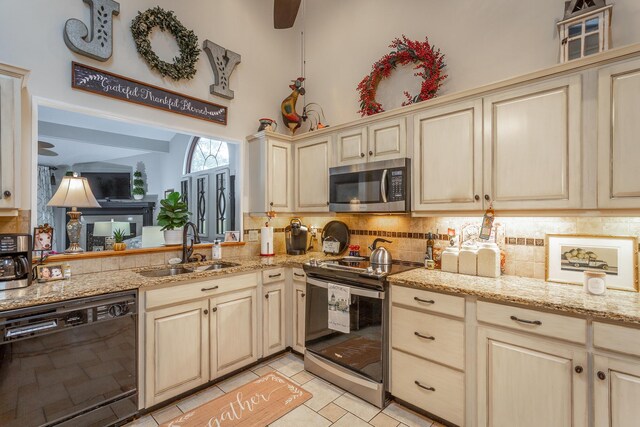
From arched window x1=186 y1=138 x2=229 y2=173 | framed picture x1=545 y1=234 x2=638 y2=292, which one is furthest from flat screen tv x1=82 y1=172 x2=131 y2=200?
framed picture x1=545 y1=234 x2=638 y2=292

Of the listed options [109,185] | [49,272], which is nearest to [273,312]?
[49,272]

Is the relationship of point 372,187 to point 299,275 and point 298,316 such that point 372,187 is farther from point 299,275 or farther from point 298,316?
point 298,316

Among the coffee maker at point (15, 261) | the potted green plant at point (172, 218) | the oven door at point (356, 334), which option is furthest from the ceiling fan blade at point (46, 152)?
the oven door at point (356, 334)

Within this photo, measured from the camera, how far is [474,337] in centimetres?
179

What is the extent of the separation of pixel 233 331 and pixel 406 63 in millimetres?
2897

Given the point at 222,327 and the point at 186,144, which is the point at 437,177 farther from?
the point at 186,144

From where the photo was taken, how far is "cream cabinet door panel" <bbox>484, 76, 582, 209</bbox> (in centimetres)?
170

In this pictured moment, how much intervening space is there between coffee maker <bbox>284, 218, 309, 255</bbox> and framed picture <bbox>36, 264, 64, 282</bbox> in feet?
6.43

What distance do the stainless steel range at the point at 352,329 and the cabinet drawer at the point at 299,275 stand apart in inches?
4.5

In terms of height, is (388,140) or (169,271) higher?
(388,140)

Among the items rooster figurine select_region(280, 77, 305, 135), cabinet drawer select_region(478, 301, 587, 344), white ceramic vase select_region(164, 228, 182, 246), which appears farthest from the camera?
rooster figurine select_region(280, 77, 305, 135)

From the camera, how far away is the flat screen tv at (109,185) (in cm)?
547

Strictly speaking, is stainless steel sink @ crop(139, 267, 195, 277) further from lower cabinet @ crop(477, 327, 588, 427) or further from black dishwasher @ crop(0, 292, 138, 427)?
lower cabinet @ crop(477, 327, 588, 427)

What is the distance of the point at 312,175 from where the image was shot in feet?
10.4
